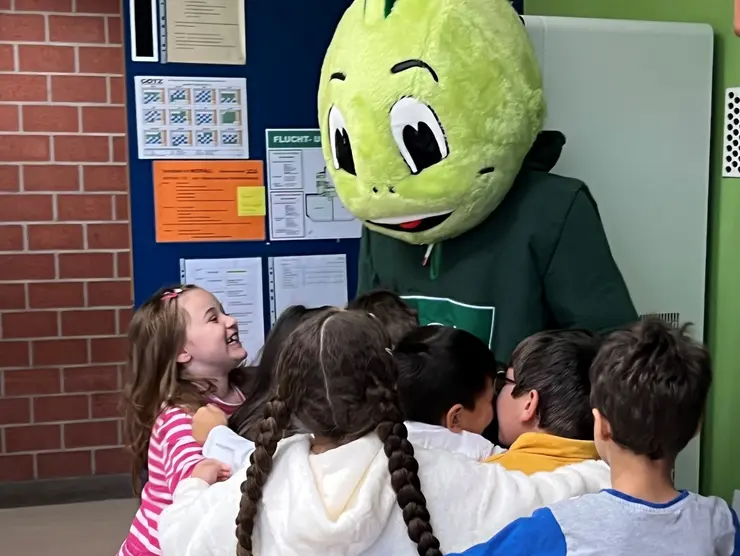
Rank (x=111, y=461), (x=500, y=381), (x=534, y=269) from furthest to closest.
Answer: (x=111, y=461) < (x=534, y=269) < (x=500, y=381)

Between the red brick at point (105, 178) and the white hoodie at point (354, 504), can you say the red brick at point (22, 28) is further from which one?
the white hoodie at point (354, 504)

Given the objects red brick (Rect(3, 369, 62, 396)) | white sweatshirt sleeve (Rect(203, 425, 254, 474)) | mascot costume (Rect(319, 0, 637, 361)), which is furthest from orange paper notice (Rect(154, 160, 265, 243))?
red brick (Rect(3, 369, 62, 396))

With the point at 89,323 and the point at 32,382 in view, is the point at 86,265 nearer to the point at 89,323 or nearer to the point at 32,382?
the point at 89,323

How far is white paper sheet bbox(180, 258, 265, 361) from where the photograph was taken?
94.9 inches

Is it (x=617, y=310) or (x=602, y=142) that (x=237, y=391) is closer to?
(x=617, y=310)

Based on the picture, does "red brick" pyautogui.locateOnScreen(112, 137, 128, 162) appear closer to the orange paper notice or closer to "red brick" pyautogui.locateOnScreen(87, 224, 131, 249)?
"red brick" pyautogui.locateOnScreen(87, 224, 131, 249)

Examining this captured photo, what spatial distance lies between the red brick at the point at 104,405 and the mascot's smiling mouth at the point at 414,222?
7.06 ft

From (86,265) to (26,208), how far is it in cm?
31

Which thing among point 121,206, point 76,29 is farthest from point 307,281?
point 76,29

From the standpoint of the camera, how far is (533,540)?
3.29 ft

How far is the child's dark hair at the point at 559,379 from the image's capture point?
129 cm

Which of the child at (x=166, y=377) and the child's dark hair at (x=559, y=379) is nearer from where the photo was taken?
the child's dark hair at (x=559, y=379)

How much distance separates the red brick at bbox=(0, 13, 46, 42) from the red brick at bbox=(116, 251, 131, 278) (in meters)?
0.86

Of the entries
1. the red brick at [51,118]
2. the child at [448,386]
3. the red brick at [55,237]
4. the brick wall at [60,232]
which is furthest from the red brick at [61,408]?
the child at [448,386]
